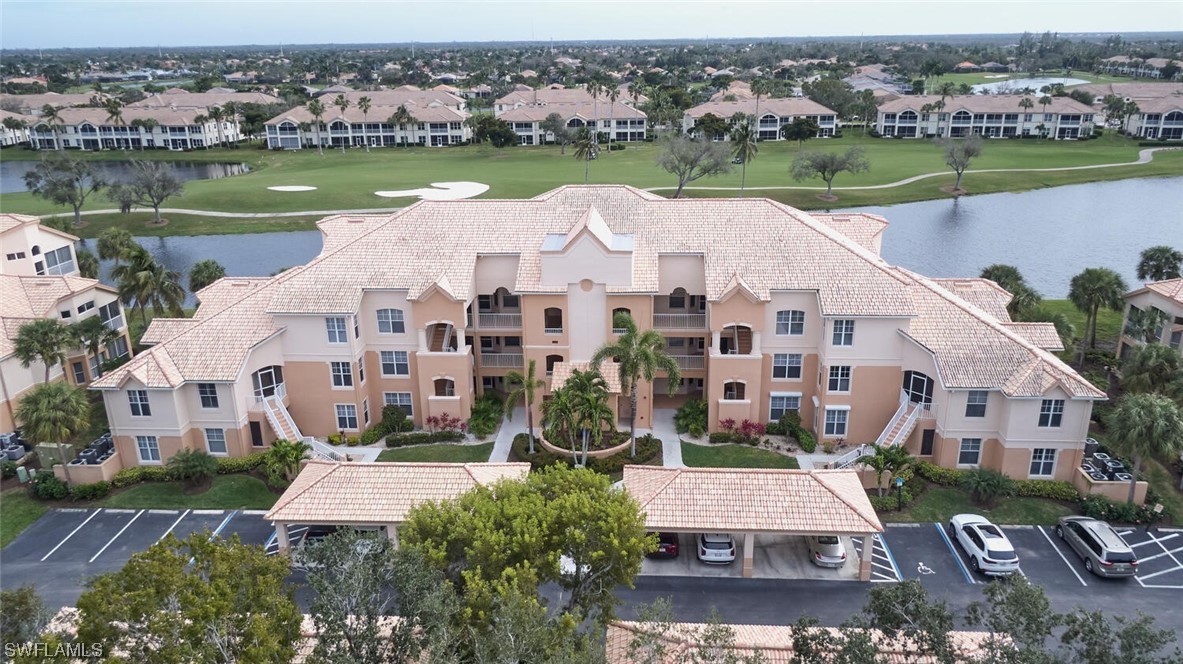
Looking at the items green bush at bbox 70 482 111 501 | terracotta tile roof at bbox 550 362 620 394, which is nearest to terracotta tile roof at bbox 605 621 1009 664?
terracotta tile roof at bbox 550 362 620 394

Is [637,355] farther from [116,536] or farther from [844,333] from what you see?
[116,536]

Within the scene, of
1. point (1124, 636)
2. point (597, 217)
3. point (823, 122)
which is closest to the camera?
point (1124, 636)

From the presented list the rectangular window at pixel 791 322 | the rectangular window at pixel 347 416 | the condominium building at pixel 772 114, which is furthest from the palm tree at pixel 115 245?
the condominium building at pixel 772 114

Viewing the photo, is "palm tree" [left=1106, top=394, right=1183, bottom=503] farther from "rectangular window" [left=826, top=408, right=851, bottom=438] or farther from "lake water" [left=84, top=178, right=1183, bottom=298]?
"lake water" [left=84, top=178, right=1183, bottom=298]

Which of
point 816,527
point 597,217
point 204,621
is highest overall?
point 597,217

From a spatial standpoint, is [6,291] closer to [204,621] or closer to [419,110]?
[204,621]

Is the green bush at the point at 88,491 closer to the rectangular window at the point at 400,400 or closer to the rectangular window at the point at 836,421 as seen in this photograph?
the rectangular window at the point at 400,400

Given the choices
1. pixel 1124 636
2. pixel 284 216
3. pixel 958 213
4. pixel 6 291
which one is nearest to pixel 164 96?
pixel 284 216
